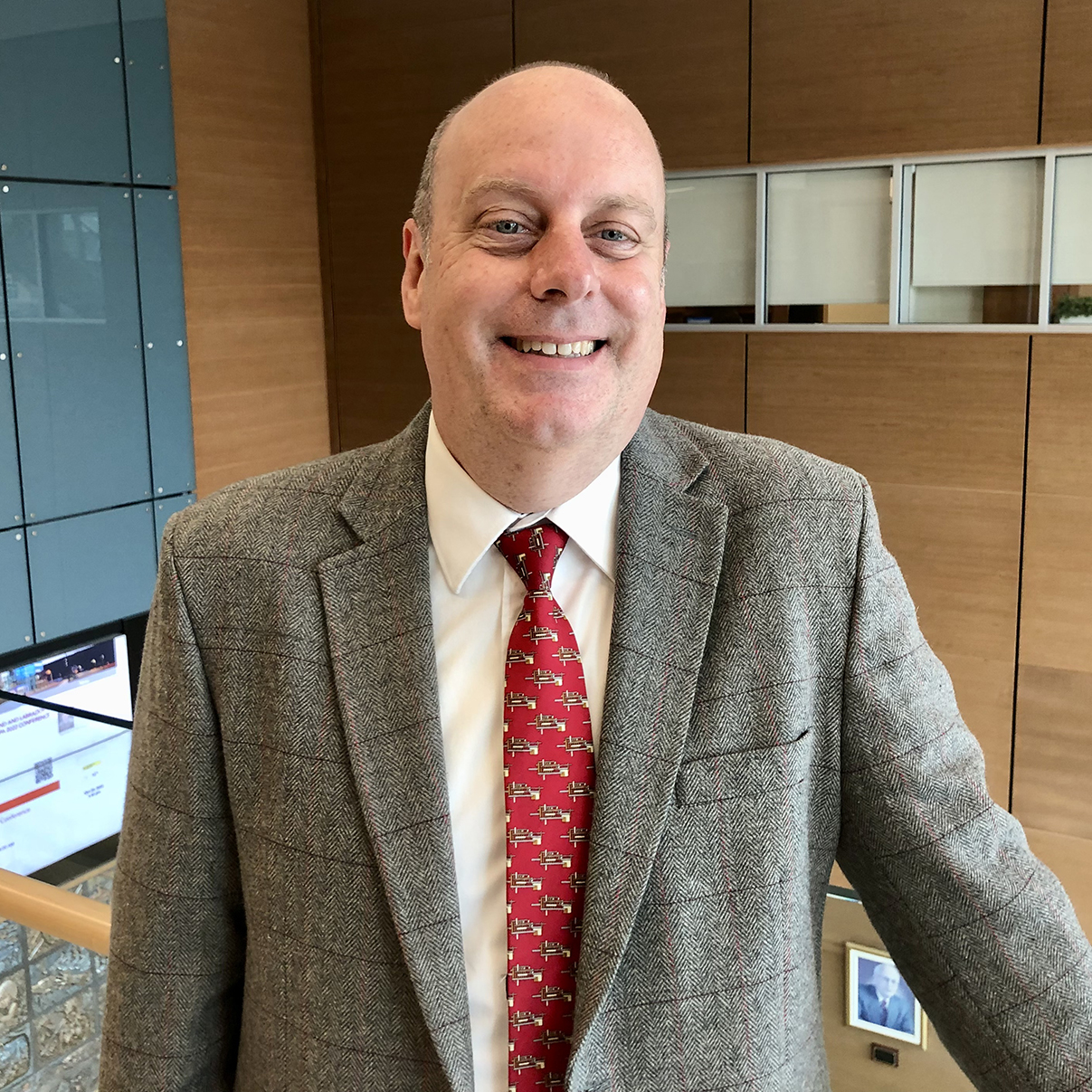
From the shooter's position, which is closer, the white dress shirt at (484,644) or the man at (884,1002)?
the white dress shirt at (484,644)

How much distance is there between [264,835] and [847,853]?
1.94ft

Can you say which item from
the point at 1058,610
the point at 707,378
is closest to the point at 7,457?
the point at 707,378

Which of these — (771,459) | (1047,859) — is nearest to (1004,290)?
(1047,859)

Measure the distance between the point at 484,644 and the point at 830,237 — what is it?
459 cm

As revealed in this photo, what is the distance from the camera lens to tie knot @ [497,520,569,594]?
1156 mm

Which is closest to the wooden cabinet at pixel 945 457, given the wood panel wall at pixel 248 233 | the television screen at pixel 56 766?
the wood panel wall at pixel 248 233

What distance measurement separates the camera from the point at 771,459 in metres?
1.17

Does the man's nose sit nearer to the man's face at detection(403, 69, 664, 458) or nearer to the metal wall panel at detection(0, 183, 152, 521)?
the man's face at detection(403, 69, 664, 458)

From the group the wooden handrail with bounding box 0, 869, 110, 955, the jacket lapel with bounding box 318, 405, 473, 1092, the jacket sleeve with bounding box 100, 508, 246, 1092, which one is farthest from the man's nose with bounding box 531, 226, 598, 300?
the wooden handrail with bounding box 0, 869, 110, 955

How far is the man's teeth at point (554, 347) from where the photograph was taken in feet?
3.50

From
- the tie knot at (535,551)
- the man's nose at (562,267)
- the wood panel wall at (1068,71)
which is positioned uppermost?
the wood panel wall at (1068,71)

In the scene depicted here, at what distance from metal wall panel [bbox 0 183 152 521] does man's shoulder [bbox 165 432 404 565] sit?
4127mm

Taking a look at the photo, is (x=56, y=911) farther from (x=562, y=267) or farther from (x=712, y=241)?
(x=712, y=241)

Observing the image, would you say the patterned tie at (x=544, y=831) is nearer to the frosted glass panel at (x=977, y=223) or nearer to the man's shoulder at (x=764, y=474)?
the man's shoulder at (x=764, y=474)
